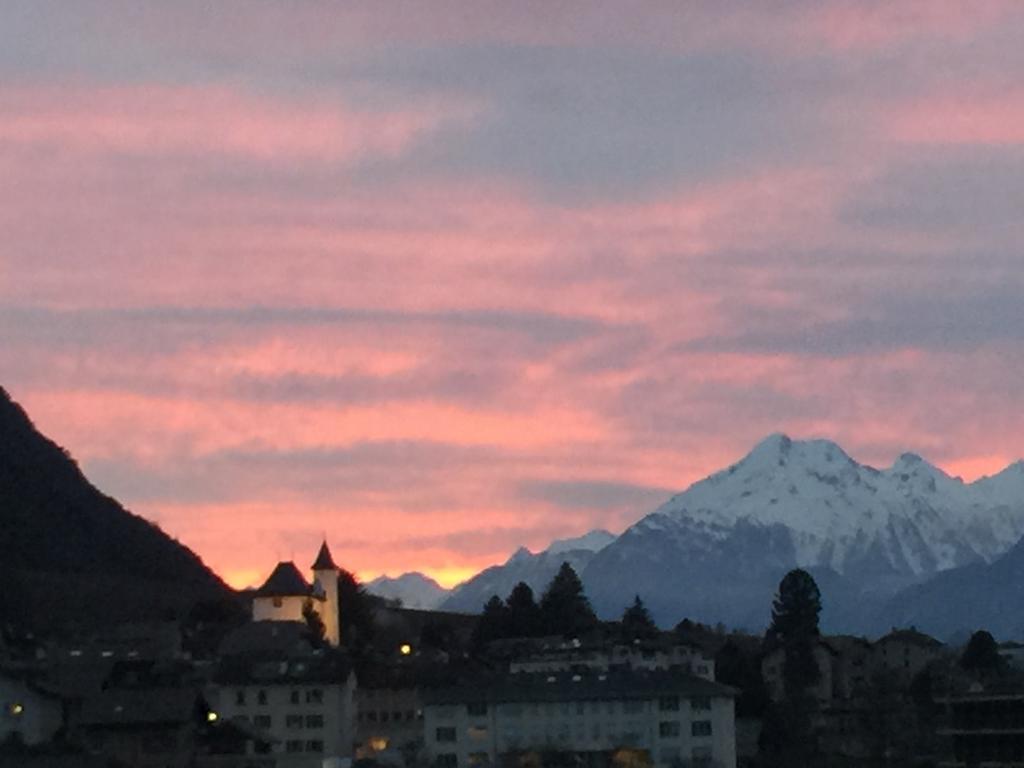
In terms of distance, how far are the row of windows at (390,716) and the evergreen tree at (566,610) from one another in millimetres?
25925

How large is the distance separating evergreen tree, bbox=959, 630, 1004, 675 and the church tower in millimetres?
34287

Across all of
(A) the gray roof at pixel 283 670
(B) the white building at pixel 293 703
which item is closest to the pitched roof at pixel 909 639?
(A) the gray roof at pixel 283 670

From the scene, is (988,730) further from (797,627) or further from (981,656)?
(797,627)

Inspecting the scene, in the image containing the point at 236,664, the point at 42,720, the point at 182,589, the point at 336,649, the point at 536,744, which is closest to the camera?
the point at 42,720

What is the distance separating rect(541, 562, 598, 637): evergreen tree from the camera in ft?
499

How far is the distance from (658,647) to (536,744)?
2913cm

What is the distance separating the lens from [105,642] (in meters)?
130

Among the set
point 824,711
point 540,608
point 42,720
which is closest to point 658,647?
→ point 824,711

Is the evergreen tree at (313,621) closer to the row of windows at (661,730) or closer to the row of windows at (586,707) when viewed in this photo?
the row of windows at (586,707)

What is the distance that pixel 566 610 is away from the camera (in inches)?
6083

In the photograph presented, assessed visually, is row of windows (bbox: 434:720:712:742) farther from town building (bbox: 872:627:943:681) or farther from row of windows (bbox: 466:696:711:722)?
town building (bbox: 872:627:943:681)

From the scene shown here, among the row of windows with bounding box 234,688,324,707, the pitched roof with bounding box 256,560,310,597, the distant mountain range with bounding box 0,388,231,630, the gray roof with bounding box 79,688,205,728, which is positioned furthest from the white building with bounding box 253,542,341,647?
the gray roof with bounding box 79,688,205,728

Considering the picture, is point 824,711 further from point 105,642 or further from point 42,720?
point 42,720

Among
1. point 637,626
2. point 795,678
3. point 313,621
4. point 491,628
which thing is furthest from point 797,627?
point 313,621
